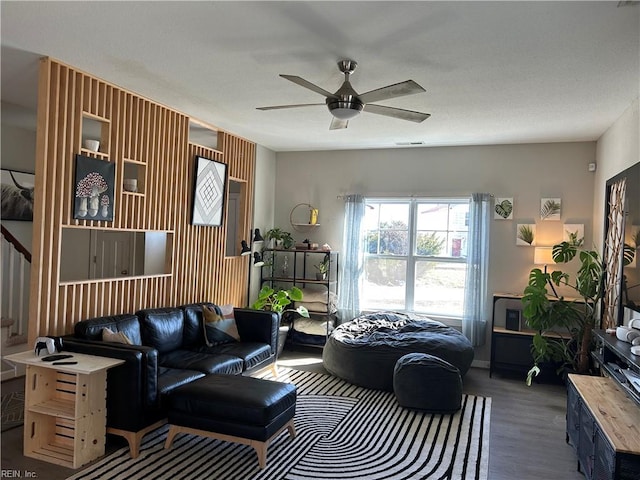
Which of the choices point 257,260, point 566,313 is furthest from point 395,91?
point 257,260

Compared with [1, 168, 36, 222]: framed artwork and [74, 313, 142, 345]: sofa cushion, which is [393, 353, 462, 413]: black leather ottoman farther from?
[1, 168, 36, 222]: framed artwork

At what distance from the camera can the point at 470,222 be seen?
5.77 metres

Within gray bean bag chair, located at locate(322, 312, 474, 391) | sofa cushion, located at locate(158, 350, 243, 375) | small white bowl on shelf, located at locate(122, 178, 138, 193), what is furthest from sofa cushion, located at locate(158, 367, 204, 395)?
gray bean bag chair, located at locate(322, 312, 474, 391)

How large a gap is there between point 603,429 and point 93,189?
3.78 meters

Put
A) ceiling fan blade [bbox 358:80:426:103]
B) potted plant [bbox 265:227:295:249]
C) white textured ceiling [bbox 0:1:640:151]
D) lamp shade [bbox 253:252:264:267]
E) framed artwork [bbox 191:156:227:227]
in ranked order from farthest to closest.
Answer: potted plant [bbox 265:227:295:249] < lamp shade [bbox 253:252:264:267] < framed artwork [bbox 191:156:227:227] < ceiling fan blade [bbox 358:80:426:103] < white textured ceiling [bbox 0:1:640:151]

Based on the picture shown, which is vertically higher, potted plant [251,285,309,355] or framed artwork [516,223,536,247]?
framed artwork [516,223,536,247]

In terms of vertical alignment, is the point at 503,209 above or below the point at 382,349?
above

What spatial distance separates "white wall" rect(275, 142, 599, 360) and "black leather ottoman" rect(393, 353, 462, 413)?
1910mm

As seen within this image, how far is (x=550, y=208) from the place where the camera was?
18.0 feet

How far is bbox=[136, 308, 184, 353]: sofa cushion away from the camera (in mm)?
4027

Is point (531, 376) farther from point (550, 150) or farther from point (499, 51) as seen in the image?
point (499, 51)

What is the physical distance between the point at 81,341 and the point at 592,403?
3.39m

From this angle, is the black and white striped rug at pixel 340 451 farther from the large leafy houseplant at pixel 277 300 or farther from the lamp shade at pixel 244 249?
the lamp shade at pixel 244 249

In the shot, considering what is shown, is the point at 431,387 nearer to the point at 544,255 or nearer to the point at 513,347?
the point at 513,347
